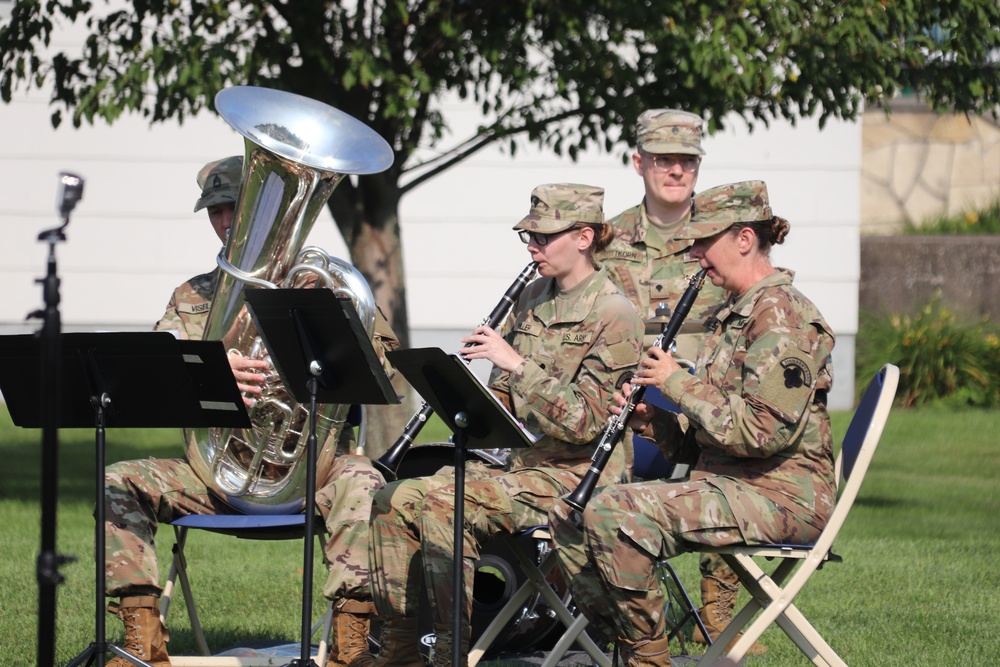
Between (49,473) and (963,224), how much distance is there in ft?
41.7

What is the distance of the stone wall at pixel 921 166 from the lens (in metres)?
14.9

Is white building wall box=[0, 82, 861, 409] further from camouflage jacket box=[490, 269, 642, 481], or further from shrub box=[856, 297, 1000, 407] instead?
camouflage jacket box=[490, 269, 642, 481]

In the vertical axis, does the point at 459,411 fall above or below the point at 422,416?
above

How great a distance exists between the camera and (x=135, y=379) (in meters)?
4.23

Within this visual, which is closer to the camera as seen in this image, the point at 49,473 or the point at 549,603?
the point at 49,473

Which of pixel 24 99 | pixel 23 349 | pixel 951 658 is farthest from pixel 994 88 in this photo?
pixel 24 99

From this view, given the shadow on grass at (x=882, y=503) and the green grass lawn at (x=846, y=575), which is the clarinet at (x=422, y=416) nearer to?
the green grass lawn at (x=846, y=575)

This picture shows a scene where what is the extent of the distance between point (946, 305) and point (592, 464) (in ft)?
32.8

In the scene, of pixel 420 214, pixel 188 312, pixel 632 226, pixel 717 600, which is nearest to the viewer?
pixel 188 312

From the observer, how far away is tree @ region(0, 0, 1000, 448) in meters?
6.95

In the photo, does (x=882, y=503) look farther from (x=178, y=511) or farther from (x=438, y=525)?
(x=178, y=511)

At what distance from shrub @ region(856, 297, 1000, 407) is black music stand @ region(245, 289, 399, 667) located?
9.27 m

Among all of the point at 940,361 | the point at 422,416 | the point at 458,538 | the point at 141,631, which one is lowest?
the point at 940,361

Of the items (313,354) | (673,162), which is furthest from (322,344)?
(673,162)
